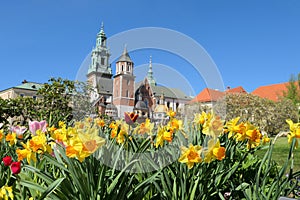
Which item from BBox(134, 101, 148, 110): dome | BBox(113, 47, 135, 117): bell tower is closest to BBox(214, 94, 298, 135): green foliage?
BBox(134, 101, 148, 110): dome

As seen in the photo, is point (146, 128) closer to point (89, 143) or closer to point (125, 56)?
point (125, 56)

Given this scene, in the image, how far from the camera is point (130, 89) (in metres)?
3.70

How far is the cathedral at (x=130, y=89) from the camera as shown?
283 centimetres

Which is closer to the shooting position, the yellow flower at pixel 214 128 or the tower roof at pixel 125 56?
the yellow flower at pixel 214 128

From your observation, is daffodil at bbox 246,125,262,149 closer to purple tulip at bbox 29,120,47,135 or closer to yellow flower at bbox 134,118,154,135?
yellow flower at bbox 134,118,154,135

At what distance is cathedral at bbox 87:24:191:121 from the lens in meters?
2.83

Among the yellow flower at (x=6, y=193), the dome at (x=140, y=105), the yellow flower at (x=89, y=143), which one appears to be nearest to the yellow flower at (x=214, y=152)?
the yellow flower at (x=89, y=143)

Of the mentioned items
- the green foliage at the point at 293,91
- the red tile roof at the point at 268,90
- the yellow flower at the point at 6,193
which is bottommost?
the yellow flower at the point at 6,193

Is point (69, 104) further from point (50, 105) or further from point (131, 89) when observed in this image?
point (131, 89)

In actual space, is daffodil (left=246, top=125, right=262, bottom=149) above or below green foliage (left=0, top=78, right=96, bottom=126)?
below

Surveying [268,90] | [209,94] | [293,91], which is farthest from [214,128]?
[268,90]

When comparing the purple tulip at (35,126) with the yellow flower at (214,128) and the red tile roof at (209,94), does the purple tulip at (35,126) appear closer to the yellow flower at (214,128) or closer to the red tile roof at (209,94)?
the yellow flower at (214,128)

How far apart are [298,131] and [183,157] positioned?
635 millimetres

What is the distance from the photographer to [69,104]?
745 cm
